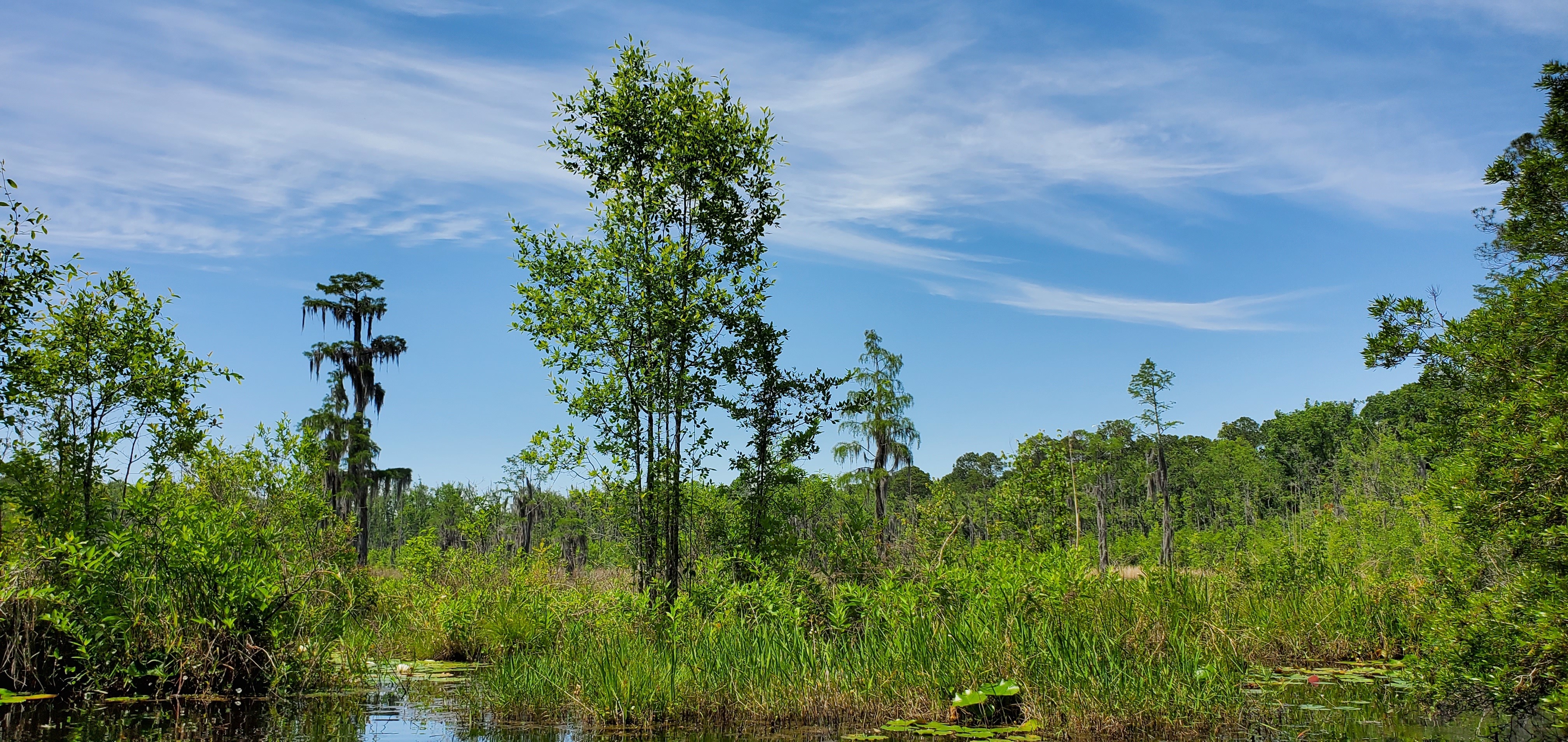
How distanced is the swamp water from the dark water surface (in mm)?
16

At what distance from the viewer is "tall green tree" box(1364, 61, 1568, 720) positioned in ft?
19.4

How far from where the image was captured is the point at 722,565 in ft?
37.4

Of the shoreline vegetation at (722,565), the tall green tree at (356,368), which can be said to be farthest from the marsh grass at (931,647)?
the tall green tree at (356,368)

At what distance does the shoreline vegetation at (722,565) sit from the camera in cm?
681

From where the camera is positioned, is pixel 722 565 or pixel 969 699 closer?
pixel 969 699

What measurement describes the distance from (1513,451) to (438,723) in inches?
350

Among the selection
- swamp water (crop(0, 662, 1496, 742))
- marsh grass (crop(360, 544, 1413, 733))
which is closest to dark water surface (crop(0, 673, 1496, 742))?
swamp water (crop(0, 662, 1496, 742))

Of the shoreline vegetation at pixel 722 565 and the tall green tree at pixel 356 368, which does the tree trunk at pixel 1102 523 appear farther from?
the tall green tree at pixel 356 368

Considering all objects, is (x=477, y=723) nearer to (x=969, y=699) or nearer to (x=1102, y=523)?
(x=969, y=699)

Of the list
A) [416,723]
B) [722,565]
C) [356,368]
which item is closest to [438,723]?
[416,723]

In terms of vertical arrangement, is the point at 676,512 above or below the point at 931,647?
above

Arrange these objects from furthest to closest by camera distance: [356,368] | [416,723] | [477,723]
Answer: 1. [356,368]
2. [477,723]
3. [416,723]

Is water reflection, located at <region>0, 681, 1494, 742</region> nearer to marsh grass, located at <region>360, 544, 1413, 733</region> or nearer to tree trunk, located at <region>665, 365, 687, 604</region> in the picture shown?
marsh grass, located at <region>360, 544, 1413, 733</region>

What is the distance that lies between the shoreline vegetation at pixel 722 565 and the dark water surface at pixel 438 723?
0.28 metres
